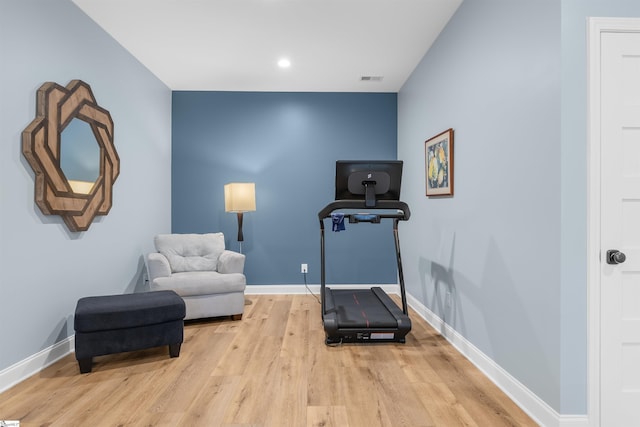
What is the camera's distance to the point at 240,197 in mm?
4273

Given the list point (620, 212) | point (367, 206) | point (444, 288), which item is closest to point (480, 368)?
point (444, 288)

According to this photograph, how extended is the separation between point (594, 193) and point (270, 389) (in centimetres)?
212

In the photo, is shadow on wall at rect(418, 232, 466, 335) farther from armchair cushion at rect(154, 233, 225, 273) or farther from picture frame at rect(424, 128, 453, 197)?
armchair cushion at rect(154, 233, 225, 273)

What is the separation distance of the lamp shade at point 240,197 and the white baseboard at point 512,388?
2.56 meters

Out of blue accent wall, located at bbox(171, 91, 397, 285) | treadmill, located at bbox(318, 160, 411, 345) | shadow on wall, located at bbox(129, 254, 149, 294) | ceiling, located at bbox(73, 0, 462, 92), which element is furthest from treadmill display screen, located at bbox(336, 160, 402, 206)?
shadow on wall, located at bbox(129, 254, 149, 294)

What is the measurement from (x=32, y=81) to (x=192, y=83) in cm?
228

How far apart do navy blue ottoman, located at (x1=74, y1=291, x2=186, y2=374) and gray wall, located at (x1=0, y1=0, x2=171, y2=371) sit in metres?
0.31

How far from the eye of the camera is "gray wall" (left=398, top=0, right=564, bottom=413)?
1.77 m

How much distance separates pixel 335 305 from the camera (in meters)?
3.48

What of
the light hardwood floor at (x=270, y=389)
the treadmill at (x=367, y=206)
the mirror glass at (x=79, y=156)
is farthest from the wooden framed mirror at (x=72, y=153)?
the treadmill at (x=367, y=206)

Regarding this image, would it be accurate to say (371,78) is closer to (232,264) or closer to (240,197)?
(240,197)

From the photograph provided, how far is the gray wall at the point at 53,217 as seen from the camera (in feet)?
7.22

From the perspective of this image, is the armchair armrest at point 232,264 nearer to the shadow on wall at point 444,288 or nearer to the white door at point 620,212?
the shadow on wall at point 444,288

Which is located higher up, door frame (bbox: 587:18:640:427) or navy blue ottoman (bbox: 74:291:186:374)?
door frame (bbox: 587:18:640:427)
